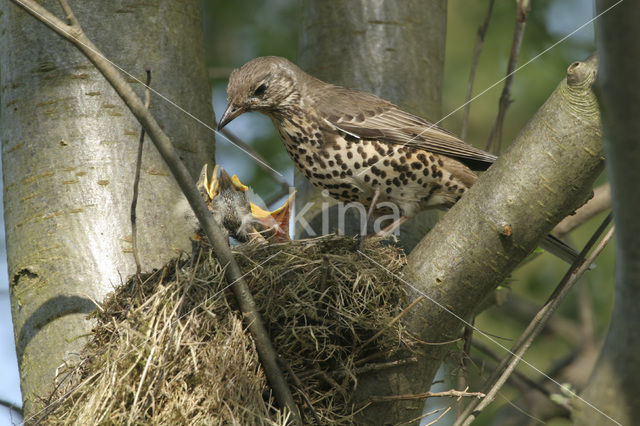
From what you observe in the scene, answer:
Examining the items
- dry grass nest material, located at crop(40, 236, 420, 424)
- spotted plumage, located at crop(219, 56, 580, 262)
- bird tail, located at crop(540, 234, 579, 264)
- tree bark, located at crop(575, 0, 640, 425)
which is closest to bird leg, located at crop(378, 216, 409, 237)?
spotted plumage, located at crop(219, 56, 580, 262)

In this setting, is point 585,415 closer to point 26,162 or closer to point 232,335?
point 232,335

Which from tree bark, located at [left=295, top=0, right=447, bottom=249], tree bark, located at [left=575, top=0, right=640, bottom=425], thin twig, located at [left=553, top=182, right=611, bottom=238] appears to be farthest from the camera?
tree bark, located at [left=295, top=0, right=447, bottom=249]

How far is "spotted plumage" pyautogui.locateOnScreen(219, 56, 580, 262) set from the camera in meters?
4.32

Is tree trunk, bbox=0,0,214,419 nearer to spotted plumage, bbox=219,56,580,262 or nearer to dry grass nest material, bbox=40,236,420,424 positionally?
dry grass nest material, bbox=40,236,420,424

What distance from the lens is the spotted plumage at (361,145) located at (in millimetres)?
4316

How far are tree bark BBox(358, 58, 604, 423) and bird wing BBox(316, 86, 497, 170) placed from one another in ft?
4.36

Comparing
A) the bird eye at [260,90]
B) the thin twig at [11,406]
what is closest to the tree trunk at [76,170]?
the thin twig at [11,406]

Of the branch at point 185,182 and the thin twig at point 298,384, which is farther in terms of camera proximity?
the thin twig at point 298,384

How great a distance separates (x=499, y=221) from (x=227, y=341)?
1.21 metres

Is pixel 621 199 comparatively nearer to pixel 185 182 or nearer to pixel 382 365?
pixel 185 182

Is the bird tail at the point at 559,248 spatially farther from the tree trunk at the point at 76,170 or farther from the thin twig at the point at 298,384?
the tree trunk at the point at 76,170

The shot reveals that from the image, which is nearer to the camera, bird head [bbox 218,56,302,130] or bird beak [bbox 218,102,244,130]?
bird beak [bbox 218,102,244,130]

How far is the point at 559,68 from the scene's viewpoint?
19.5 ft

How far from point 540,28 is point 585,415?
4.56 meters
